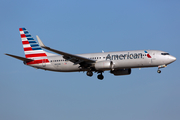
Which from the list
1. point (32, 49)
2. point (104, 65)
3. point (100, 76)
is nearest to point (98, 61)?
point (104, 65)

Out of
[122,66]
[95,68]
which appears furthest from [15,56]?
[122,66]

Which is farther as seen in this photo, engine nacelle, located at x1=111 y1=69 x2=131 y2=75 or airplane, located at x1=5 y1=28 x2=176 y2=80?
engine nacelle, located at x1=111 y1=69 x2=131 y2=75

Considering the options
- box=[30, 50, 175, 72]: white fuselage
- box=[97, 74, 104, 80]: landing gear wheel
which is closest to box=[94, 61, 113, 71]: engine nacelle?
box=[30, 50, 175, 72]: white fuselage

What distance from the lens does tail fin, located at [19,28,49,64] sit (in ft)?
182

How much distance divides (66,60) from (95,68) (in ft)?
18.9

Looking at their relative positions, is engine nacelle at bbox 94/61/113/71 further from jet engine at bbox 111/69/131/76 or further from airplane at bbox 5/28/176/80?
jet engine at bbox 111/69/131/76

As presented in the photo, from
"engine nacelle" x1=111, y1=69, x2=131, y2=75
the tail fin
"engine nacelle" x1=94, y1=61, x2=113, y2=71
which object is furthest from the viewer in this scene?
the tail fin

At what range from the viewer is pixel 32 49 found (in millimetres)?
57281

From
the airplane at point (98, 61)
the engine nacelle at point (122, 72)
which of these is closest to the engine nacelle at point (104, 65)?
the airplane at point (98, 61)

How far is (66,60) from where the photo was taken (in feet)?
173

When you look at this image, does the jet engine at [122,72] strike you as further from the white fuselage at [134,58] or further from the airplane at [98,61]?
the white fuselage at [134,58]

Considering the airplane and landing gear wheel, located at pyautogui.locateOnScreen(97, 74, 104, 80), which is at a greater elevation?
the airplane

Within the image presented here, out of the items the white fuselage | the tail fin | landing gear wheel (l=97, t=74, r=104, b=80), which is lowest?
landing gear wheel (l=97, t=74, r=104, b=80)

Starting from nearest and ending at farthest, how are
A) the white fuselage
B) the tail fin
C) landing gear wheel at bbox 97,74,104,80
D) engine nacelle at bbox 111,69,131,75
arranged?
the white fuselage
engine nacelle at bbox 111,69,131,75
the tail fin
landing gear wheel at bbox 97,74,104,80
